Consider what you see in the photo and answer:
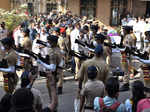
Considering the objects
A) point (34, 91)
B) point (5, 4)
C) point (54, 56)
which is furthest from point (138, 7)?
point (34, 91)

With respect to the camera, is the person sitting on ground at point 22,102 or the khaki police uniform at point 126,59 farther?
the khaki police uniform at point 126,59

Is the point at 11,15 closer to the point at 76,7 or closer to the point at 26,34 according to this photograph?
the point at 26,34

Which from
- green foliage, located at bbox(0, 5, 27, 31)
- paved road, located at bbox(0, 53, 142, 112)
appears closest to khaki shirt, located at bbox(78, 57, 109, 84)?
paved road, located at bbox(0, 53, 142, 112)

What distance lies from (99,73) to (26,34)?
4819 mm

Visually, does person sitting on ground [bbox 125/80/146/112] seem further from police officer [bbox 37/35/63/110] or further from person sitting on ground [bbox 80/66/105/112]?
police officer [bbox 37/35/63/110]

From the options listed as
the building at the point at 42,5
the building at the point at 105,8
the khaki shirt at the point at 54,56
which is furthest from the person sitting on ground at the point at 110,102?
the building at the point at 105,8

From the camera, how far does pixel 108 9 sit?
27203 mm

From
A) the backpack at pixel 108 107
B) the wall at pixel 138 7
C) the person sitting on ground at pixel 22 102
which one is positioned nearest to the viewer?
the person sitting on ground at pixel 22 102

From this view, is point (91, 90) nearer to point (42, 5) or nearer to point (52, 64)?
point (52, 64)

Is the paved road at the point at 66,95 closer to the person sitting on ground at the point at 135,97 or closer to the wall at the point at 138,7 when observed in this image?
the person sitting on ground at the point at 135,97

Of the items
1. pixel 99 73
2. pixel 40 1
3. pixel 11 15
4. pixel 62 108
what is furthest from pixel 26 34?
pixel 40 1

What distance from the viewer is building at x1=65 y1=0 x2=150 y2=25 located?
27078 millimetres

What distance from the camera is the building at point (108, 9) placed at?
88.8 ft

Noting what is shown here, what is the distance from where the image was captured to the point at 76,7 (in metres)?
26.9
